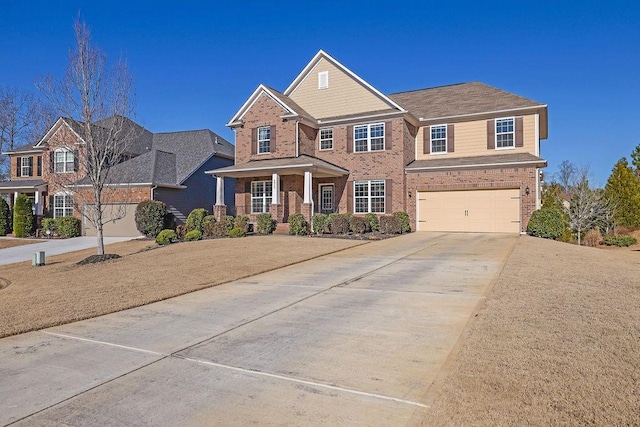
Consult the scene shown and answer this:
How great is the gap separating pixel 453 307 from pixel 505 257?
5.89 m

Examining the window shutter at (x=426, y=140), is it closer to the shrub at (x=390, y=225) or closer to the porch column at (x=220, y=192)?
the shrub at (x=390, y=225)

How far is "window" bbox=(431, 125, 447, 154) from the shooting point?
22.4 meters

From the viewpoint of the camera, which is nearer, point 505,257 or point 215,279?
point 215,279

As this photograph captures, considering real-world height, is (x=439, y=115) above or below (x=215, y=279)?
above

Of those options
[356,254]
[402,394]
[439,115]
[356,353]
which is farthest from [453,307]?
[439,115]

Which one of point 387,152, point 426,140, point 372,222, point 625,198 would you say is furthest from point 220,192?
point 625,198

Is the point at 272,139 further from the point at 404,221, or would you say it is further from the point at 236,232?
the point at 404,221

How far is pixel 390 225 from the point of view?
20156 mm

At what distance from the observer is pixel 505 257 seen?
11.6 metres

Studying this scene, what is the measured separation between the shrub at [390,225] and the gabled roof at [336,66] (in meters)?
5.76

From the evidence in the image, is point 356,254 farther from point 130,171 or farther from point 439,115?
point 130,171

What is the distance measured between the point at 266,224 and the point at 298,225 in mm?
1781

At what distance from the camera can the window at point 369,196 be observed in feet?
72.0

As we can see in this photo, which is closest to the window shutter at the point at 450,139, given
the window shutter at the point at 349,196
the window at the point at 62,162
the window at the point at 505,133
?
the window at the point at 505,133
